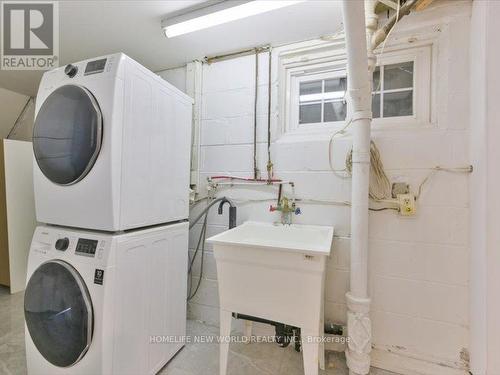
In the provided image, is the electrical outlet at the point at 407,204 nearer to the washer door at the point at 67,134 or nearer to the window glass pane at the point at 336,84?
the window glass pane at the point at 336,84

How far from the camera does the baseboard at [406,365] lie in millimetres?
1464

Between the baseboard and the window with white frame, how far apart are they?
1.49 metres

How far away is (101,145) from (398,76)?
1888mm

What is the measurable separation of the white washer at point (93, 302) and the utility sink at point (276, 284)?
413 mm

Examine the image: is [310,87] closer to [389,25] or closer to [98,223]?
[389,25]

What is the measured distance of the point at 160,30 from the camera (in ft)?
5.72

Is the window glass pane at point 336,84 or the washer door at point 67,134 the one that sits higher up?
the window glass pane at point 336,84

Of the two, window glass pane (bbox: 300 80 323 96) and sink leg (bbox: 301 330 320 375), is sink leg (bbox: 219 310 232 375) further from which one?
window glass pane (bbox: 300 80 323 96)

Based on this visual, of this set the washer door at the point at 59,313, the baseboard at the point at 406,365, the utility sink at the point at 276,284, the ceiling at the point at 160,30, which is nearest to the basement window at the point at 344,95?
the ceiling at the point at 160,30

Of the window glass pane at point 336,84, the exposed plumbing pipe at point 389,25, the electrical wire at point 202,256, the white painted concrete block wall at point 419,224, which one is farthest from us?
the electrical wire at point 202,256

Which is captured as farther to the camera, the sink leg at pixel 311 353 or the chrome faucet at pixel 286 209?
the chrome faucet at pixel 286 209

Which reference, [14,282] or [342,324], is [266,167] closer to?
[342,324]

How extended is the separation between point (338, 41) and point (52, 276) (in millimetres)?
2268
